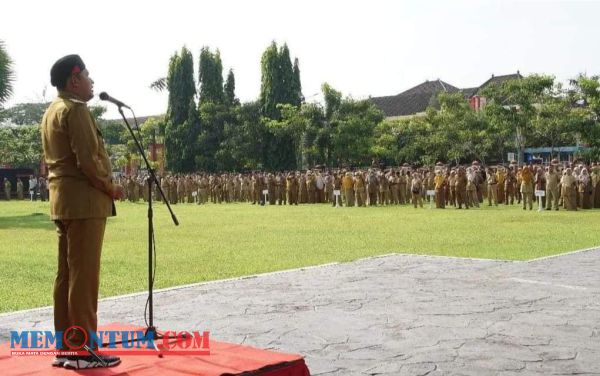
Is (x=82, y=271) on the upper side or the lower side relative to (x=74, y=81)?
lower

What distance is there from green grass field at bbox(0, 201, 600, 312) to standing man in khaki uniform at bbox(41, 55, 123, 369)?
3.56 metres

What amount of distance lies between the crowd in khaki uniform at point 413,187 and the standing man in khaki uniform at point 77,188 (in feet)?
75.8

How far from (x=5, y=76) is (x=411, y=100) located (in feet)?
181

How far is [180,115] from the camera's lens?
5441 cm

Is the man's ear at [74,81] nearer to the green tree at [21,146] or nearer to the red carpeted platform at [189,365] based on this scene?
the red carpeted platform at [189,365]

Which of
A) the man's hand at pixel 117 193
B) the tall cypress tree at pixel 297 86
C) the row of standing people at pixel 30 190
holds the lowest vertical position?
the man's hand at pixel 117 193

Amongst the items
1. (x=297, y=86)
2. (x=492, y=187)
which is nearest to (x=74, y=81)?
(x=492, y=187)

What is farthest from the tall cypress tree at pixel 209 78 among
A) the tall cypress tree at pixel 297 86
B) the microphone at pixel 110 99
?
the microphone at pixel 110 99

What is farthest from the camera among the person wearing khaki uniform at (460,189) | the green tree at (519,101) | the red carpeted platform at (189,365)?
the green tree at (519,101)

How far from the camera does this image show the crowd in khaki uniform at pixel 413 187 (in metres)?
26.4

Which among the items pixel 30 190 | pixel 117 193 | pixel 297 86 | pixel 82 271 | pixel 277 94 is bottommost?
pixel 82 271

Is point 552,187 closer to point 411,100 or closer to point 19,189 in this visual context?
point 19,189

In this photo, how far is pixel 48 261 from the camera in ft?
39.7

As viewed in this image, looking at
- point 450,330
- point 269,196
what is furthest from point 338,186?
point 450,330
